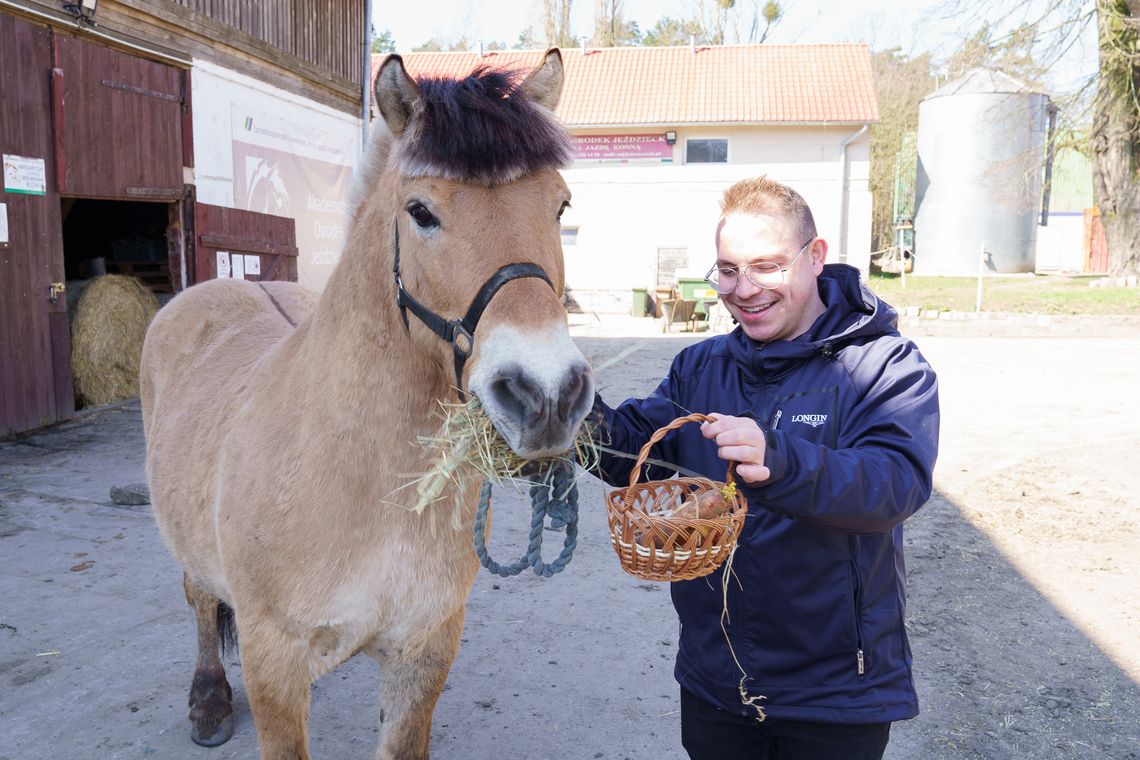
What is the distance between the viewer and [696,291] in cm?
1775

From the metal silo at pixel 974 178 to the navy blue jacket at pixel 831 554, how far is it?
3212 cm

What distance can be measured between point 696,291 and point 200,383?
50.5 ft

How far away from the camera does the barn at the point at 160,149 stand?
6867 mm

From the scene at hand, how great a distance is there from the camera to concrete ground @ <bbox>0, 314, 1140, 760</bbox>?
2.90 metres

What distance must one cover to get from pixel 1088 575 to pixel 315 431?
418 cm

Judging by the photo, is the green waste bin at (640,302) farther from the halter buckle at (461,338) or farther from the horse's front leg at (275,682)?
the halter buckle at (461,338)

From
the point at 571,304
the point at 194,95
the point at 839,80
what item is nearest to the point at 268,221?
the point at 194,95

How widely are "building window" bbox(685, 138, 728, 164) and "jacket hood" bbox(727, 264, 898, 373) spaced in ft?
72.4

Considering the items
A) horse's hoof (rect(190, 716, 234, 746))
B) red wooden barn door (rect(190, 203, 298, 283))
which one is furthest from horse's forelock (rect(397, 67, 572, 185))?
red wooden barn door (rect(190, 203, 298, 283))

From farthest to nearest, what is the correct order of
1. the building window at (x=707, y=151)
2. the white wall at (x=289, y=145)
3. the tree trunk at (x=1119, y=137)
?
1. the building window at (x=707, y=151)
2. the tree trunk at (x=1119, y=137)
3. the white wall at (x=289, y=145)

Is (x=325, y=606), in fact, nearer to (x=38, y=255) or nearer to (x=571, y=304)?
(x=38, y=255)

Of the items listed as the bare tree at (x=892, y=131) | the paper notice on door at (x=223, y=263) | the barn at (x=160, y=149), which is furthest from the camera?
the bare tree at (x=892, y=131)

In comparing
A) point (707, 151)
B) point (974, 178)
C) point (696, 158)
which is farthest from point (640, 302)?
point (974, 178)

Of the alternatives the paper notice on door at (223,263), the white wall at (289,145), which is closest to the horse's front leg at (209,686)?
the white wall at (289,145)
